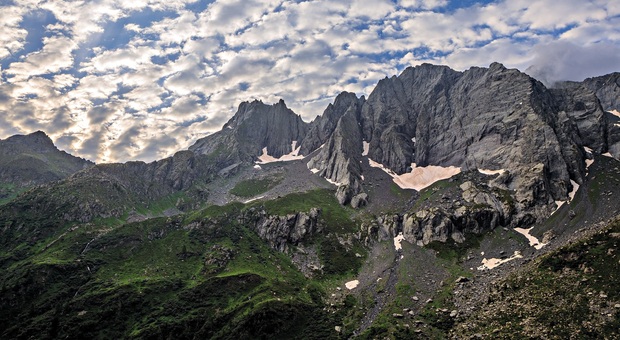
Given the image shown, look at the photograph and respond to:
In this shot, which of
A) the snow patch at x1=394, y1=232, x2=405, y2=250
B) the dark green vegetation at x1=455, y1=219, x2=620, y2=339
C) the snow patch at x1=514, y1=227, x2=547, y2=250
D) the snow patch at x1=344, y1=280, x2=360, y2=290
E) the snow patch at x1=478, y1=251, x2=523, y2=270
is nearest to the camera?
the dark green vegetation at x1=455, y1=219, x2=620, y2=339

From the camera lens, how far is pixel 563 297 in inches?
3637

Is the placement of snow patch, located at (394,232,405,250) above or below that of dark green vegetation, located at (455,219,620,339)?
below

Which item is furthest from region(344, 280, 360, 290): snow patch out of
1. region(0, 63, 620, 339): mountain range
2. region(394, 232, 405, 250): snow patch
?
region(394, 232, 405, 250): snow patch

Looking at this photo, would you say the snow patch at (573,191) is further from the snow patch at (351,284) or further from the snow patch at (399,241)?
the snow patch at (351,284)

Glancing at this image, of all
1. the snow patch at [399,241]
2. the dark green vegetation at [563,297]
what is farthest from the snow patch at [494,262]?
the snow patch at [399,241]

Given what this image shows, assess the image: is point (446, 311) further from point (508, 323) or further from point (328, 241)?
point (328, 241)

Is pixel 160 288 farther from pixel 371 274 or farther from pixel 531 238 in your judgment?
pixel 531 238

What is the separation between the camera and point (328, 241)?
19388 centimetres

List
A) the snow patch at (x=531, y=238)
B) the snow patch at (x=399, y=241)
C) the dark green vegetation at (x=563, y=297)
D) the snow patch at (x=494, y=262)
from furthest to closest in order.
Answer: the snow patch at (x=399, y=241) < the snow patch at (x=531, y=238) < the snow patch at (x=494, y=262) < the dark green vegetation at (x=563, y=297)

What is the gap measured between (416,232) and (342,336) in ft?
266

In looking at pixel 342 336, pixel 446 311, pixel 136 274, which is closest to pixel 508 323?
pixel 446 311

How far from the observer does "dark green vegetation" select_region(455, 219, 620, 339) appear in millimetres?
80562

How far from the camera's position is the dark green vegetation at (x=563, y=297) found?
264 ft

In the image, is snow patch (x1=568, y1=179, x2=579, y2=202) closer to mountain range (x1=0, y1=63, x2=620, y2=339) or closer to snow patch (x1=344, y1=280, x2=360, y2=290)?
mountain range (x1=0, y1=63, x2=620, y2=339)
